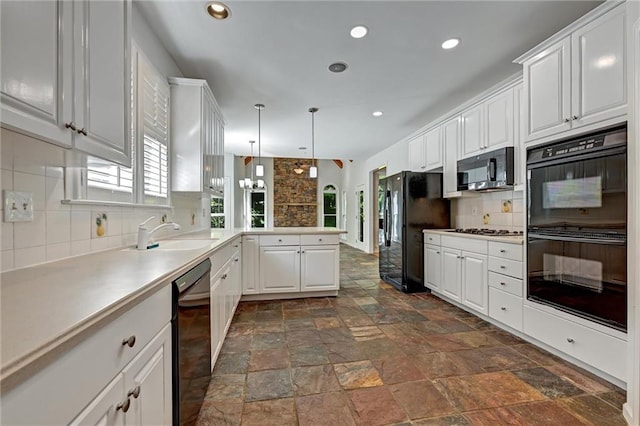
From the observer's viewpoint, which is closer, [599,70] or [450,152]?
[599,70]

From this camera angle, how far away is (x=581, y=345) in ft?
6.64

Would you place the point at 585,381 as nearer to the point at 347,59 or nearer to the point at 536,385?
the point at 536,385

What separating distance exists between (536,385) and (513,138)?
2.25m

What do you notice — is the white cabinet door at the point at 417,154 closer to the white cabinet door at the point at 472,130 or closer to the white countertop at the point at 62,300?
the white cabinet door at the point at 472,130

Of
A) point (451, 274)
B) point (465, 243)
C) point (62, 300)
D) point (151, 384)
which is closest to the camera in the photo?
point (62, 300)

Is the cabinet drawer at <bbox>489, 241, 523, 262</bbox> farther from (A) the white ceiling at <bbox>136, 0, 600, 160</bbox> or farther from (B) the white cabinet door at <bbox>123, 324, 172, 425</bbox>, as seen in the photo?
(B) the white cabinet door at <bbox>123, 324, 172, 425</bbox>

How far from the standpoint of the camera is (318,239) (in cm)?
373

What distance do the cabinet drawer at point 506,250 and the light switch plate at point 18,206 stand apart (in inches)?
129

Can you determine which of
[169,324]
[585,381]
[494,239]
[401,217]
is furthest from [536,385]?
[401,217]

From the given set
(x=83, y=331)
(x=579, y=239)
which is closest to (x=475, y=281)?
(x=579, y=239)

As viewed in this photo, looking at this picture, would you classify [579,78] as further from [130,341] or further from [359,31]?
[130,341]

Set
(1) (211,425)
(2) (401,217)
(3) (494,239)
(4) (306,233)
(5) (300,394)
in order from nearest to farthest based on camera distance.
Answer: (1) (211,425)
(5) (300,394)
(3) (494,239)
(4) (306,233)
(2) (401,217)

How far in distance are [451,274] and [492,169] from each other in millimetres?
1298

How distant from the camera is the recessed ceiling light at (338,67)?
2.94 meters
